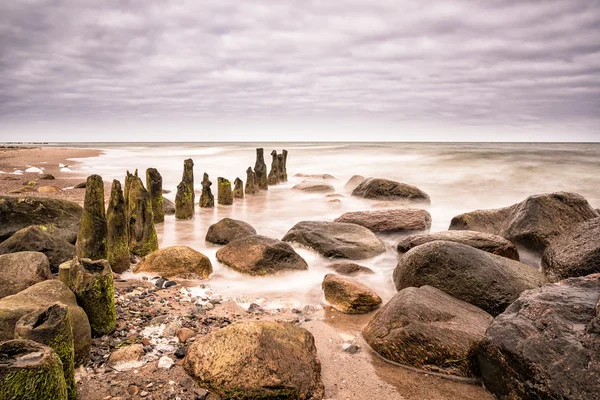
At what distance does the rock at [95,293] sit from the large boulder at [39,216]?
11.0 ft

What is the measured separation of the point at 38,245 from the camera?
574 cm

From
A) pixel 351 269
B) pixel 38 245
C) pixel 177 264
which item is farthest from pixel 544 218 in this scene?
pixel 38 245

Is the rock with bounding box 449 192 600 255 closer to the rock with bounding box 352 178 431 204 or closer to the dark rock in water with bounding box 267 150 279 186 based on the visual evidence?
the rock with bounding box 352 178 431 204

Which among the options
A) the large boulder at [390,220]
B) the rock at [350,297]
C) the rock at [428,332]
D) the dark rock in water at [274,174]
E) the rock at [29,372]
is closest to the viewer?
the rock at [29,372]

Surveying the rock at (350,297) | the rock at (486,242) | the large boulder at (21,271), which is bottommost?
the rock at (350,297)

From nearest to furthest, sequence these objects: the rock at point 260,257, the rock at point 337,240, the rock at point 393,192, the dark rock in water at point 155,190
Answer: the rock at point 260,257, the rock at point 337,240, the dark rock in water at point 155,190, the rock at point 393,192

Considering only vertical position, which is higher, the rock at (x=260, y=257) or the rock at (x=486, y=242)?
the rock at (x=486, y=242)

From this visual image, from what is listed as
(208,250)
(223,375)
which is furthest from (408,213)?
(223,375)

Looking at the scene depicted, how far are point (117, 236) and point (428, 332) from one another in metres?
4.92

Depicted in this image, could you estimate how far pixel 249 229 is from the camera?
8734 mm

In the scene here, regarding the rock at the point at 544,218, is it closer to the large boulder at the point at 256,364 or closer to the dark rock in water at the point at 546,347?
the dark rock in water at the point at 546,347

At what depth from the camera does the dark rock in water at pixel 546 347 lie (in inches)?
115

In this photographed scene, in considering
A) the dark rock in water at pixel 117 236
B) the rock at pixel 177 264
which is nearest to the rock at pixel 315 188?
the rock at pixel 177 264

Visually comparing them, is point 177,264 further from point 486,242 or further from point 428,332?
point 486,242
